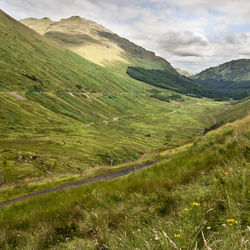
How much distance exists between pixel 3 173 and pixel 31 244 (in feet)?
213

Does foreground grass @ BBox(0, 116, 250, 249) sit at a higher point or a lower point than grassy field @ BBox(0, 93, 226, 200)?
higher

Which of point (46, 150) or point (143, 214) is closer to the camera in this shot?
point (143, 214)

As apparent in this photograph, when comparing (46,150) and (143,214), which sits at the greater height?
(143,214)

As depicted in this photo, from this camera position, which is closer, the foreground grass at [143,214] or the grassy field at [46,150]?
the foreground grass at [143,214]

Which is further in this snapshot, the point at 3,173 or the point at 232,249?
the point at 3,173

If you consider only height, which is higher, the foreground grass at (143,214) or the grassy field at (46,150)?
A: the foreground grass at (143,214)

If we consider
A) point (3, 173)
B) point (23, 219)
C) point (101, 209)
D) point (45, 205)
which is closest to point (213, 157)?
point (101, 209)

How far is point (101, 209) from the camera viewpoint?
5.90 metres

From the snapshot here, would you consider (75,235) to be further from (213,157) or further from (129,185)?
(213,157)

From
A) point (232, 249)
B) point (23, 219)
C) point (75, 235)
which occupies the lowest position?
point (23, 219)

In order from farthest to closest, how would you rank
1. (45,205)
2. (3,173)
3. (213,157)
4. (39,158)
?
(39,158)
(3,173)
(213,157)
(45,205)

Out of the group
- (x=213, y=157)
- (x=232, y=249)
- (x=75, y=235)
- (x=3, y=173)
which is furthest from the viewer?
(x=3, y=173)

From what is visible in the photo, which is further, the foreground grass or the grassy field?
the grassy field

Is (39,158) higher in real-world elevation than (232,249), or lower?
lower
